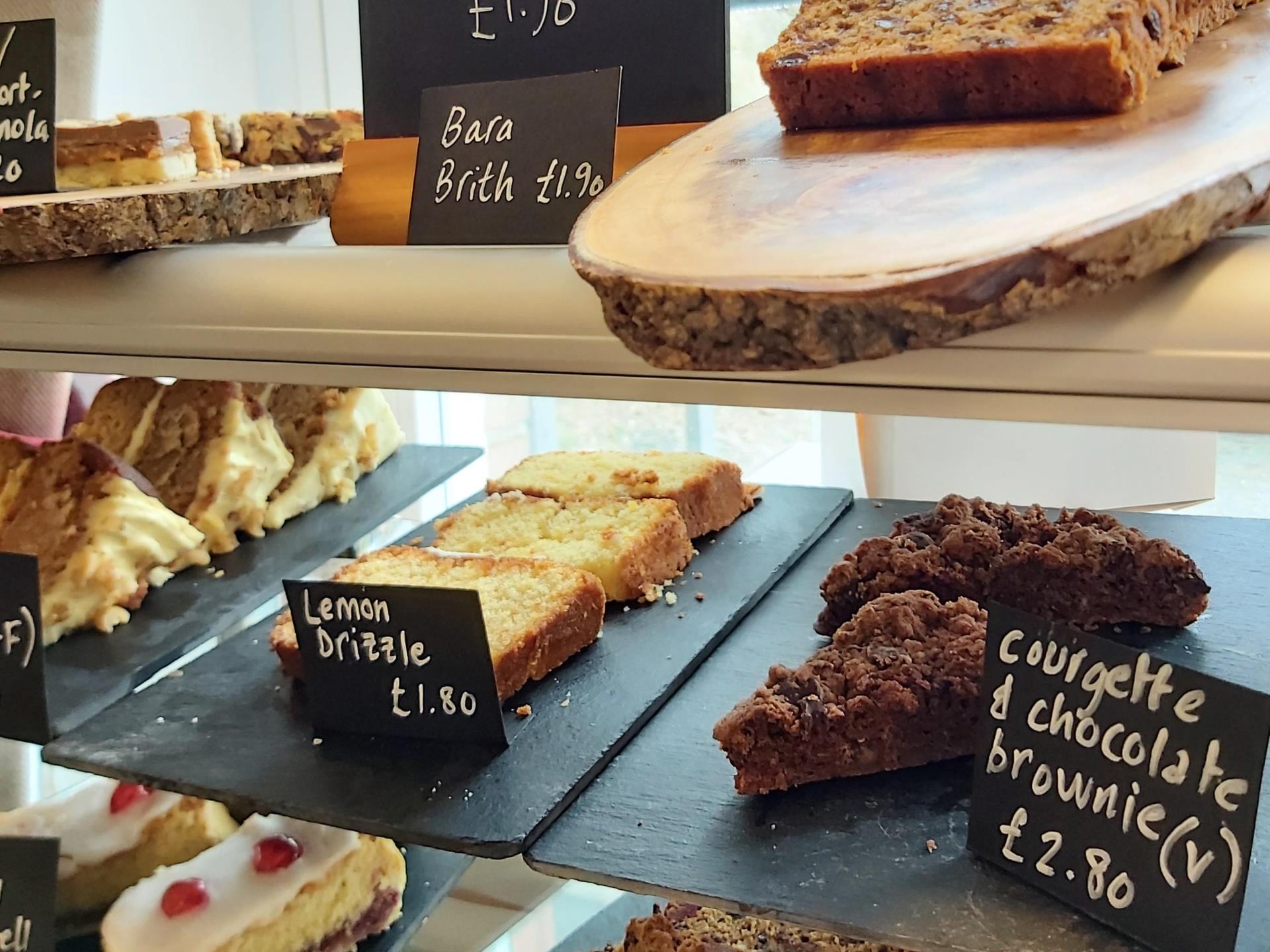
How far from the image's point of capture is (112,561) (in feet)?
4.02

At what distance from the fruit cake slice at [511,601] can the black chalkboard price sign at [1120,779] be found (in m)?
0.44

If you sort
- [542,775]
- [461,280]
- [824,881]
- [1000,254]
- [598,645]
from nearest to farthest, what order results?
[1000,254] → [461,280] → [824,881] → [542,775] → [598,645]

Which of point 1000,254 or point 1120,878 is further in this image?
point 1120,878

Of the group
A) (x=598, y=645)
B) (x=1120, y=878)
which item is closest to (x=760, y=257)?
(x=1120, y=878)

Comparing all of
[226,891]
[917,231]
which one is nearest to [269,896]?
[226,891]

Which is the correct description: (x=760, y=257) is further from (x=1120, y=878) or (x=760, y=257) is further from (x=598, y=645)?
(x=598, y=645)

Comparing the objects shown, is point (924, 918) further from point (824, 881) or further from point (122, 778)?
point (122, 778)

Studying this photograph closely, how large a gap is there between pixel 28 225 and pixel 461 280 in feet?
1.12

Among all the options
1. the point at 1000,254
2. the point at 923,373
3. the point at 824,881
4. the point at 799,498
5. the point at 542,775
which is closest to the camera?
the point at 1000,254

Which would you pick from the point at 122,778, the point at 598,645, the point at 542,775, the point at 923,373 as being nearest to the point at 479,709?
the point at 542,775

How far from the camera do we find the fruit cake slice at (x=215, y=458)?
4.48ft

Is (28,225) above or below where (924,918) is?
above

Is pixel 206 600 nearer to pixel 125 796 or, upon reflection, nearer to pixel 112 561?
pixel 112 561

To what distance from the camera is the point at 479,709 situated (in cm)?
99
